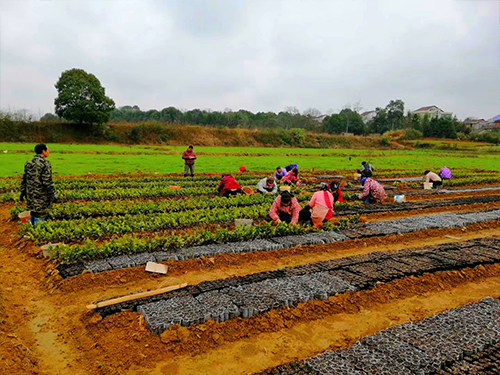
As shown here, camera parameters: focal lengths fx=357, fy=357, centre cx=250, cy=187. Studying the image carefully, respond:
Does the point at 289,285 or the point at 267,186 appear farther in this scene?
the point at 267,186

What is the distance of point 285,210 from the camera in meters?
8.69

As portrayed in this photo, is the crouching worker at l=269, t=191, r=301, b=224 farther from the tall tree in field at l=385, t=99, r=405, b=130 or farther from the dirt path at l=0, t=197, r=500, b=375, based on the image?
the tall tree in field at l=385, t=99, r=405, b=130

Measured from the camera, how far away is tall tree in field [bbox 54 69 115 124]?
39.8m

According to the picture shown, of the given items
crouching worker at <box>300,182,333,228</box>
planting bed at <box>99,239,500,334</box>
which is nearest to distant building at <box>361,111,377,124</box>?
crouching worker at <box>300,182,333,228</box>

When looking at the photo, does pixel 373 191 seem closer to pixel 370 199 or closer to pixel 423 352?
pixel 370 199

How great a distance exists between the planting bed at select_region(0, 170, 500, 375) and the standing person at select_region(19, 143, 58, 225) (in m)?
0.44

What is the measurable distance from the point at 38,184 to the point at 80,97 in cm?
3746

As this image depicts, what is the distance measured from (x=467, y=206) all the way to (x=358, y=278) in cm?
975

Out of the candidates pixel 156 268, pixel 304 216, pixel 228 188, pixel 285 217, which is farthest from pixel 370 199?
pixel 156 268

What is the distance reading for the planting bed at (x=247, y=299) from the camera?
12.7 ft

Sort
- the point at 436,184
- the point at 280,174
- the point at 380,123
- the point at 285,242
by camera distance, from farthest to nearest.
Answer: the point at 380,123 → the point at 436,184 → the point at 280,174 → the point at 285,242

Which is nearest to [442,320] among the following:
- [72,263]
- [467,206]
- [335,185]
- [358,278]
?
[358,278]

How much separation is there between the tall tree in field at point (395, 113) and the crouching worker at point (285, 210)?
72.7 m

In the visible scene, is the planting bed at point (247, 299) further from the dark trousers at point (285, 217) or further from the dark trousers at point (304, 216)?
the dark trousers at point (304, 216)
